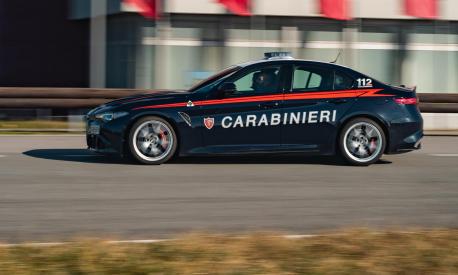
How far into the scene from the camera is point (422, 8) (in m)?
22.5

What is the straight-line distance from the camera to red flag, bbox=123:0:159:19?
71.3ft

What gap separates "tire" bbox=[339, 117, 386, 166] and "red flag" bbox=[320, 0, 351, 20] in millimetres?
10754

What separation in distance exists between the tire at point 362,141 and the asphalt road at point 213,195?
0.16m

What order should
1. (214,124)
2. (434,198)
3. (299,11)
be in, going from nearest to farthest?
(434,198) → (214,124) → (299,11)

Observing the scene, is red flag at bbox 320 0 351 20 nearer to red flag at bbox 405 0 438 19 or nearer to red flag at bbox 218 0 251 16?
red flag at bbox 405 0 438 19

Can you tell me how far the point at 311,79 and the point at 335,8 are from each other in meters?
10.8

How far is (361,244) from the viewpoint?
22.5ft

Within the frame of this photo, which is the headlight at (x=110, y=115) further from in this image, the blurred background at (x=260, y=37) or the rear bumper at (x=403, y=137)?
the blurred background at (x=260, y=37)

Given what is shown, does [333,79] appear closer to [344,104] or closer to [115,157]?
[344,104]

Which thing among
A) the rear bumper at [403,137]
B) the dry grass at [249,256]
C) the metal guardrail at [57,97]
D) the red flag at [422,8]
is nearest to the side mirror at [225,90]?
the rear bumper at [403,137]

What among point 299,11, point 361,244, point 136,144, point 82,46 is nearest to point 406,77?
point 299,11

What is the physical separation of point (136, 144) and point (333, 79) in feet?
8.87

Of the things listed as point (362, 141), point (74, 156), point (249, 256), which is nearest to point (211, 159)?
point (74, 156)

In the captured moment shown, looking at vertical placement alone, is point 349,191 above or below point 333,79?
below
